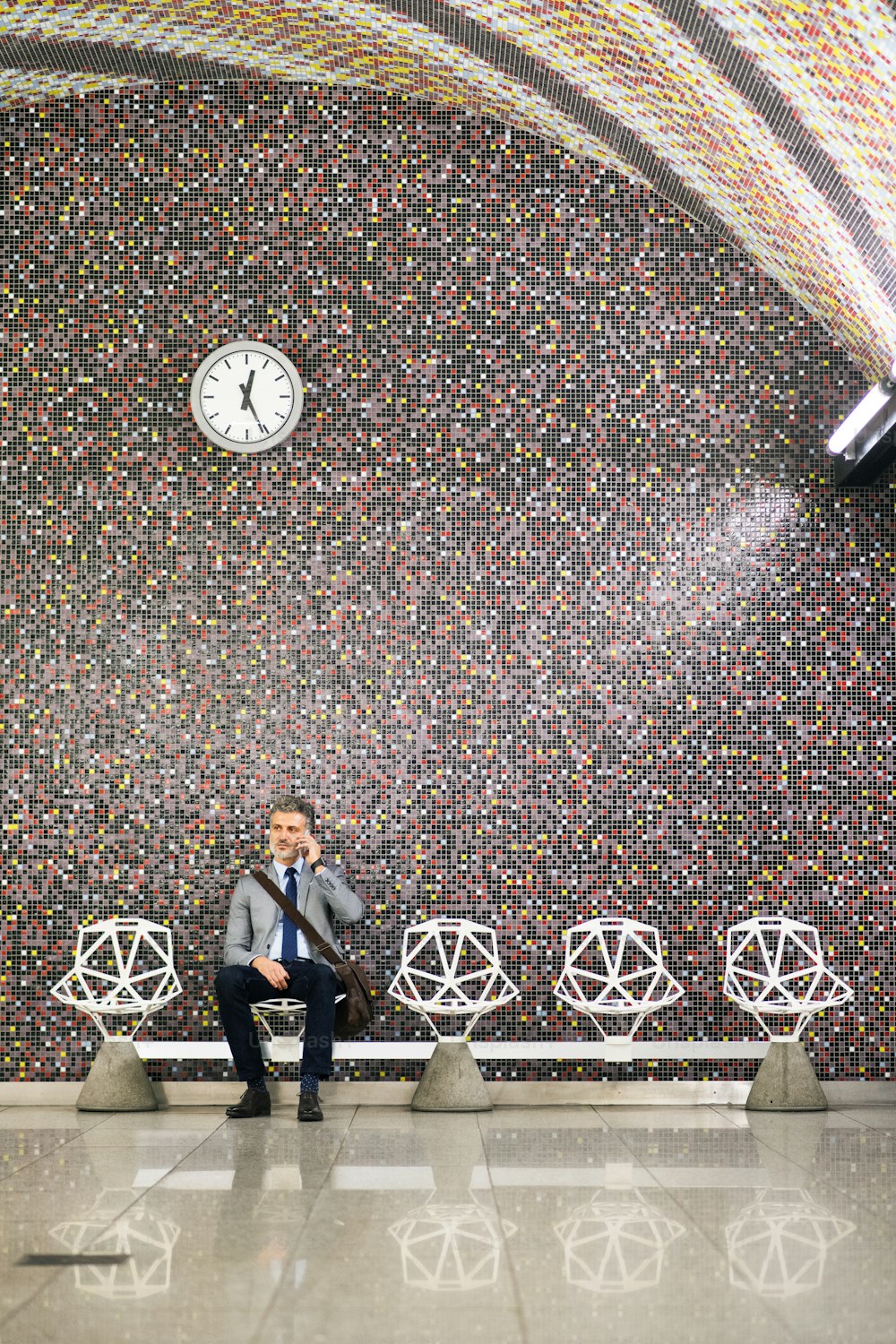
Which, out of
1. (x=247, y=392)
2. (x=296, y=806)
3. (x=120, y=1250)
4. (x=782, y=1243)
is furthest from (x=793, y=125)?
(x=120, y=1250)

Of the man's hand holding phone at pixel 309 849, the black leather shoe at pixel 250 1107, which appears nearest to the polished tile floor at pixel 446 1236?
the black leather shoe at pixel 250 1107

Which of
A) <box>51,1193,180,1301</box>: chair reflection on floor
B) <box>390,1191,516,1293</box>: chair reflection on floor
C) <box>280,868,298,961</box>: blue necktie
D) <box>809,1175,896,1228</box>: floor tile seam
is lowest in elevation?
<box>280,868,298,961</box>: blue necktie

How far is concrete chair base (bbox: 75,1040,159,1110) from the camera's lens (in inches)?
222

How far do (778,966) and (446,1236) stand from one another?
3.21 m

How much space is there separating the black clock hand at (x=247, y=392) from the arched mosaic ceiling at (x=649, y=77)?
1389mm

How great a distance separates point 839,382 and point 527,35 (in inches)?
81.5

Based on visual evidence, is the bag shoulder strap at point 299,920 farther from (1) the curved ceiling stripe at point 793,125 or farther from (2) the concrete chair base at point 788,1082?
(1) the curved ceiling stripe at point 793,125

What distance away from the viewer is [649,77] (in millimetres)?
5422

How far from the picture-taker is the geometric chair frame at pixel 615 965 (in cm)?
596

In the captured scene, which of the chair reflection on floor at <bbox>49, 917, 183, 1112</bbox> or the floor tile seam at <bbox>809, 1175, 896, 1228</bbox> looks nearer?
the floor tile seam at <bbox>809, 1175, 896, 1228</bbox>

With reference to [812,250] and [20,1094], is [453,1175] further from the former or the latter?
[812,250]

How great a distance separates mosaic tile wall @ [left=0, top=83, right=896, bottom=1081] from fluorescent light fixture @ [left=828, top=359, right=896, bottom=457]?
454 millimetres

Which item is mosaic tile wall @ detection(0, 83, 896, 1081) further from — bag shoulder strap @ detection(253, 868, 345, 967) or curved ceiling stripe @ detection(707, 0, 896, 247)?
curved ceiling stripe @ detection(707, 0, 896, 247)

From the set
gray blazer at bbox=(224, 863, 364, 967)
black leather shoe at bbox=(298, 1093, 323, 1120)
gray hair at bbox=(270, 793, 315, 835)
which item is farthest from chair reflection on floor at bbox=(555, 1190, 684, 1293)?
gray hair at bbox=(270, 793, 315, 835)
